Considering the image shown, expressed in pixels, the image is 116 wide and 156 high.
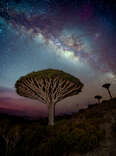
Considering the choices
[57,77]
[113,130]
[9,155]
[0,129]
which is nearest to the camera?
[113,130]

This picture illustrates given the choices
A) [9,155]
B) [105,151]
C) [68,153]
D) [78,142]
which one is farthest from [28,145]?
[105,151]

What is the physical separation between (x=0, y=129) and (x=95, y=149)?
42.8ft

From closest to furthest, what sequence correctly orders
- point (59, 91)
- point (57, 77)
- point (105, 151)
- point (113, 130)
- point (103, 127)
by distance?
1. point (105, 151)
2. point (113, 130)
3. point (103, 127)
4. point (57, 77)
5. point (59, 91)

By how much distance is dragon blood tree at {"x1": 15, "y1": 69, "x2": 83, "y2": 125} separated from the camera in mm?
14727

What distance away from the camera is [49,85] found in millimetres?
15086

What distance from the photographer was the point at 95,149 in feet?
22.3

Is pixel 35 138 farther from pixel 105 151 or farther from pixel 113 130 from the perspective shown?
pixel 113 130

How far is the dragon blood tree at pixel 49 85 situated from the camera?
48.3ft

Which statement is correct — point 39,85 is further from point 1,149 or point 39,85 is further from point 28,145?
point 1,149

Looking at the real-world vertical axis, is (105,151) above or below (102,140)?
below

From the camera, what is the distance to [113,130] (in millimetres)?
8141

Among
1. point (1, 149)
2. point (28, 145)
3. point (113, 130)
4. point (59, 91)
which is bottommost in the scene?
point (1, 149)

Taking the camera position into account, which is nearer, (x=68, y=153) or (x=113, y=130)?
(x=68, y=153)

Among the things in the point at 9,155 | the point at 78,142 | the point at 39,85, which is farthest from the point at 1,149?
the point at 78,142
